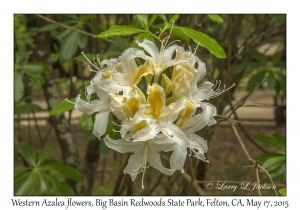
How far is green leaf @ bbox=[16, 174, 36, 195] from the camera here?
4.61 feet

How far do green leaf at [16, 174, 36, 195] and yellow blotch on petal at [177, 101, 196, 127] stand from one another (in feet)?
2.81

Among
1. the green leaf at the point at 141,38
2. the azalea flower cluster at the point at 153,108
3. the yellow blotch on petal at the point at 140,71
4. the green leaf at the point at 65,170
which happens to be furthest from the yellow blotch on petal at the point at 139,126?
the green leaf at the point at 65,170

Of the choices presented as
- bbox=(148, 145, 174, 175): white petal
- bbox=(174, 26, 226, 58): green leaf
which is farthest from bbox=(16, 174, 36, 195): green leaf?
bbox=(174, 26, 226, 58): green leaf

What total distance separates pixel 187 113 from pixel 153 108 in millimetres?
75

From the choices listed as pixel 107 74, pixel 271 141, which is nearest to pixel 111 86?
pixel 107 74

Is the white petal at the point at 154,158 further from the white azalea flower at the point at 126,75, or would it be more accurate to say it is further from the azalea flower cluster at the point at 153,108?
the white azalea flower at the point at 126,75

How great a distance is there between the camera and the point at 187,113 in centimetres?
80

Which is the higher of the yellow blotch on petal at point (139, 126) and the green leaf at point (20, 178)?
the yellow blotch on petal at point (139, 126)

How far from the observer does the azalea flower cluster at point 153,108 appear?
780 millimetres

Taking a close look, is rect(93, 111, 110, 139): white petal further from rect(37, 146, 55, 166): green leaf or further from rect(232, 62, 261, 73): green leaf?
rect(232, 62, 261, 73): green leaf

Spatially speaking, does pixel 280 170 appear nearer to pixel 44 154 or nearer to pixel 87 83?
pixel 87 83

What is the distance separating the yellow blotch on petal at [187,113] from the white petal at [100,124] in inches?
6.8

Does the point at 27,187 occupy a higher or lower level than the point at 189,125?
lower

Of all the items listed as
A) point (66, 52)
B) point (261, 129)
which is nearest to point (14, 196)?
point (66, 52)
